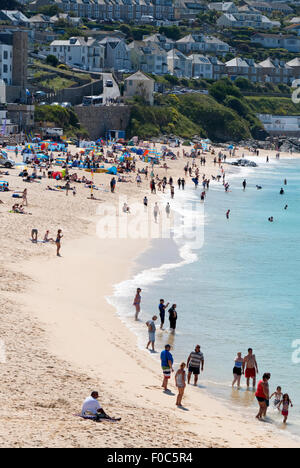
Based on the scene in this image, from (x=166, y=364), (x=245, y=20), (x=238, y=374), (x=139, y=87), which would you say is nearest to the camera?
(x=166, y=364)

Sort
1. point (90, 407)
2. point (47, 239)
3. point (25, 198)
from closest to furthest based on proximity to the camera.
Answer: point (90, 407) < point (47, 239) < point (25, 198)

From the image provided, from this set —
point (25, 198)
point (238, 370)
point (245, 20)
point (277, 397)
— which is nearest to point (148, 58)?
point (245, 20)

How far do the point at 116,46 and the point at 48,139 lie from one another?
1701 inches

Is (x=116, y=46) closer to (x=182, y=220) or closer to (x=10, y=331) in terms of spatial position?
(x=182, y=220)

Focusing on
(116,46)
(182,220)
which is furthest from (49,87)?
(182,220)

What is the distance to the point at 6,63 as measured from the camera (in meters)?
77.1

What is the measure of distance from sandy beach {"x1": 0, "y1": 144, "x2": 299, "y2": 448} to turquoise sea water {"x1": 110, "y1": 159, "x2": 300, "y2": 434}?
98 centimetres

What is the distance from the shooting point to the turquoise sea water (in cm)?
1911

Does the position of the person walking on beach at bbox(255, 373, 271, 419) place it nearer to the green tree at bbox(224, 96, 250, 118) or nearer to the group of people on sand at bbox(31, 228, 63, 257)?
the group of people on sand at bbox(31, 228, 63, 257)

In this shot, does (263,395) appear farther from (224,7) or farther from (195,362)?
(224,7)

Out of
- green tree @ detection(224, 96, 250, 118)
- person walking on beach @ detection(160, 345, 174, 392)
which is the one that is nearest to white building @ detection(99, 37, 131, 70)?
green tree @ detection(224, 96, 250, 118)

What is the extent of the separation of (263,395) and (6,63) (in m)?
66.5

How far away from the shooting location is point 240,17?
532ft

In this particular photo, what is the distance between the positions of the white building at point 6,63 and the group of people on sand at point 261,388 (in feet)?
208
